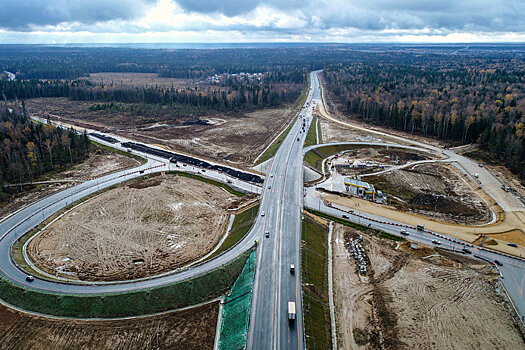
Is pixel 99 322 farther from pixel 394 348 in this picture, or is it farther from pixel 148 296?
pixel 394 348

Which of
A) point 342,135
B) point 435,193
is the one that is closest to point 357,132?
point 342,135

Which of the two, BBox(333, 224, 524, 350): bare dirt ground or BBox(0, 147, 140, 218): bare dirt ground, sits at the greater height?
BBox(0, 147, 140, 218): bare dirt ground

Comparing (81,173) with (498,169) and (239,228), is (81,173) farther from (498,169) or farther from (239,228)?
(498,169)

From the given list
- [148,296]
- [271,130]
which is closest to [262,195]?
[148,296]

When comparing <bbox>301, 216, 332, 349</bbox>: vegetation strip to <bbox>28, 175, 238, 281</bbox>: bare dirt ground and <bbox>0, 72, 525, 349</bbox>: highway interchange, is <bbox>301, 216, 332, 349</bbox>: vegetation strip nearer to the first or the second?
<bbox>0, 72, 525, 349</bbox>: highway interchange

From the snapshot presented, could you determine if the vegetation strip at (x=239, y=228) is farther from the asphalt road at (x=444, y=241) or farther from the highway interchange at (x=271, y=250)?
the asphalt road at (x=444, y=241)

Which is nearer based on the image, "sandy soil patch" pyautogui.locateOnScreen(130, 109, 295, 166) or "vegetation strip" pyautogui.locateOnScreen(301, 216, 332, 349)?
"vegetation strip" pyautogui.locateOnScreen(301, 216, 332, 349)

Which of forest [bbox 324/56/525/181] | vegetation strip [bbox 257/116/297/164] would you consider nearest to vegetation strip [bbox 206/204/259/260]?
vegetation strip [bbox 257/116/297/164]
